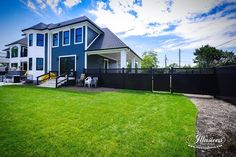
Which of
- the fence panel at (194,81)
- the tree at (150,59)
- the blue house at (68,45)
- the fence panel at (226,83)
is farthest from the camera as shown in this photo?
the tree at (150,59)

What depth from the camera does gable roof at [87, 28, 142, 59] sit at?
517 inches

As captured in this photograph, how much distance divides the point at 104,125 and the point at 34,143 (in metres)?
1.53

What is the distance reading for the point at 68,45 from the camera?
15.3 metres

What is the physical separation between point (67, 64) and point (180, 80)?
1145cm

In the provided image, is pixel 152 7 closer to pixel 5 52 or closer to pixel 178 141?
pixel 178 141

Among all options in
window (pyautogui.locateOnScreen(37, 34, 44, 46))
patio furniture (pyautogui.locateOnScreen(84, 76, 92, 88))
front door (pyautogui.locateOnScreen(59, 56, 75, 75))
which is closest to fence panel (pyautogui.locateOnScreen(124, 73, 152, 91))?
patio furniture (pyautogui.locateOnScreen(84, 76, 92, 88))

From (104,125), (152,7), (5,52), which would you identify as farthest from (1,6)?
(5,52)

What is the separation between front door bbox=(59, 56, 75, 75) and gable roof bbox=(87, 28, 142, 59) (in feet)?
8.18

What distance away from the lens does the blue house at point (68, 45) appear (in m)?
14.3

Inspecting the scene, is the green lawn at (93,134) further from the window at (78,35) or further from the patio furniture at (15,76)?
the patio furniture at (15,76)

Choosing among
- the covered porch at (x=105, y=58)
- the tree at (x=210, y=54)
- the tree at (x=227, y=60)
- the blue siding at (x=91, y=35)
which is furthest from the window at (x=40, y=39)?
the tree at (x=210, y=54)

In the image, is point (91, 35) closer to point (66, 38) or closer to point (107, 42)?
point (107, 42)

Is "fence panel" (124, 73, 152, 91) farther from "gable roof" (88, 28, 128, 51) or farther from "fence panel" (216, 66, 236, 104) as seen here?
"fence panel" (216, 66, 236, 104)

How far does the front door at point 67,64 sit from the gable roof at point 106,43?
2.49m
